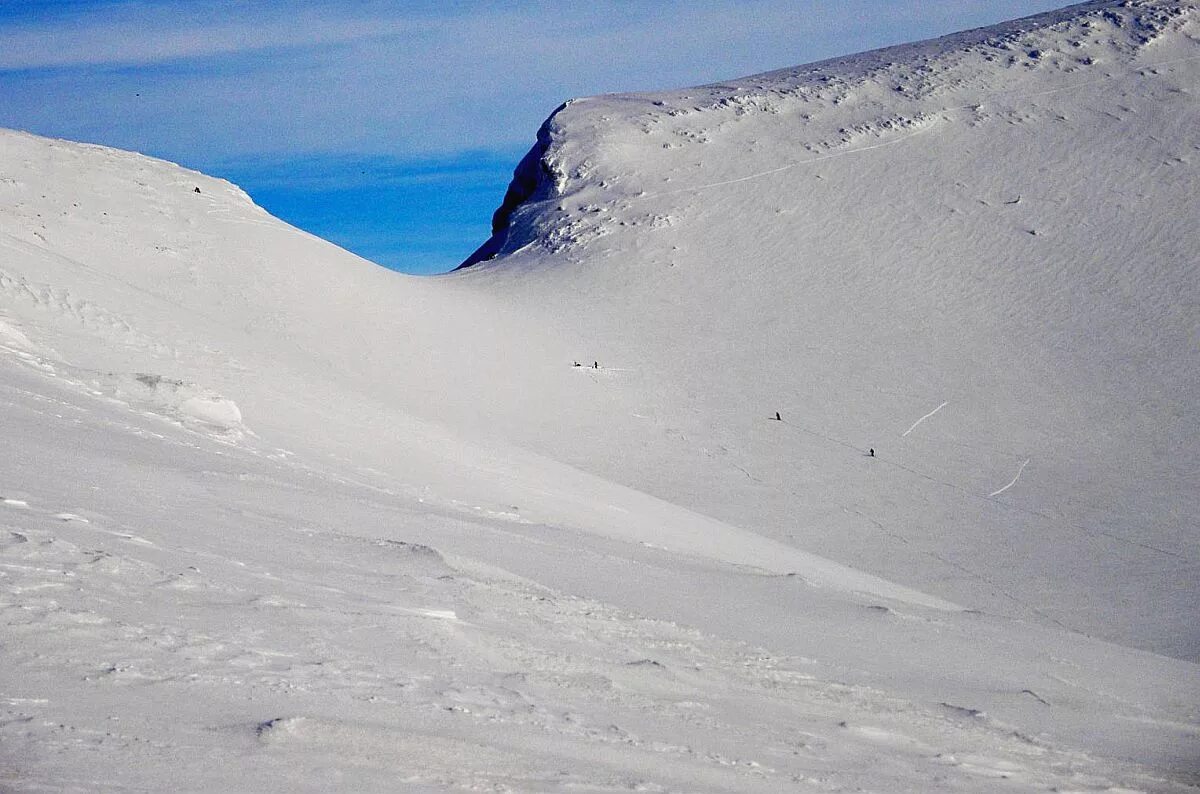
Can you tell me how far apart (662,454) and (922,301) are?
7.85m

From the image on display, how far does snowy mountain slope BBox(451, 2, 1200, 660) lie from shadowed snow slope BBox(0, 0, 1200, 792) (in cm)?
10

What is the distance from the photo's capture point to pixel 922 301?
21891 mm

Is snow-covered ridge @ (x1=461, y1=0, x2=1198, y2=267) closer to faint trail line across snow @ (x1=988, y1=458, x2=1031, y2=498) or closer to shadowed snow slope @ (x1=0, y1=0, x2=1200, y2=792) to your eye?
shadowed snow slope @ (x1=0, y1=0, x2=1200, y2=792)

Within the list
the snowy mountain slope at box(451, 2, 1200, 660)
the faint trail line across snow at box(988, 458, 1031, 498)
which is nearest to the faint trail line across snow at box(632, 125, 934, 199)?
the snowy mountain slope at box(451, 2, 1200, 660)

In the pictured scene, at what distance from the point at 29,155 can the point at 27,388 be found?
40.5 ft

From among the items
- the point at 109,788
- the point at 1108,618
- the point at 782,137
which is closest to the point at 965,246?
the point at 782,137

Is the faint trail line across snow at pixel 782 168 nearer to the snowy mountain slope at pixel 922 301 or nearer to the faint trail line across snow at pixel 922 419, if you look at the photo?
the snowy mountain slope at pixel 922 301

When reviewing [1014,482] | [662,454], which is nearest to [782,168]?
[662,454]

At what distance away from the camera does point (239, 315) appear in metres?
16.5

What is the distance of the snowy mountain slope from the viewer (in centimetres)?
1452

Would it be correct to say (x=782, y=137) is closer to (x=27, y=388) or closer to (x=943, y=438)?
(x=943, y=438)

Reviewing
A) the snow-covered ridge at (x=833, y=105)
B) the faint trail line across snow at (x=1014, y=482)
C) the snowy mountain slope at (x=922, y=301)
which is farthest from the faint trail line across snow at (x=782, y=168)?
the faint trail line across snow at (x=1014, y=482)

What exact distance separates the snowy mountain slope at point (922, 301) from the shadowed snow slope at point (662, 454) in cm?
10

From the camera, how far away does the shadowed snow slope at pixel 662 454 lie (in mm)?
4137
